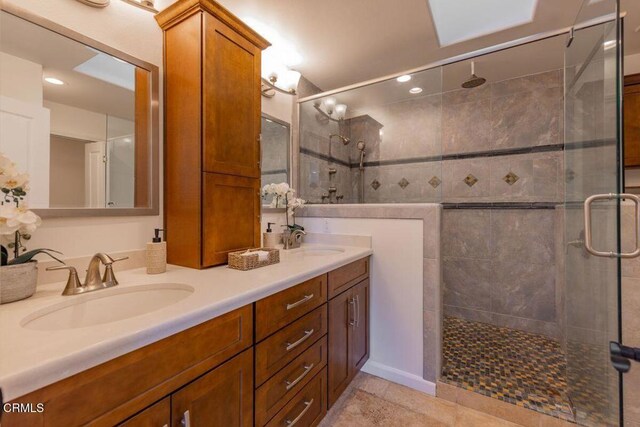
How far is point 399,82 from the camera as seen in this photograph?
226cm

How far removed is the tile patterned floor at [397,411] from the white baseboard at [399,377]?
32 mm

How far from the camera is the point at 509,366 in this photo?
74.4 inches

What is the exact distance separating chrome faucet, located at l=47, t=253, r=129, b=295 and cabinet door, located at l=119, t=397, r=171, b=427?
1.72 feet

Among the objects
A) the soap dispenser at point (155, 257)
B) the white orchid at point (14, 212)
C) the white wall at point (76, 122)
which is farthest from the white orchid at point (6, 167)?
the soap dispenser at point (155, 257)

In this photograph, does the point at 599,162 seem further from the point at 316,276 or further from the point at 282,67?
the point at 282,67

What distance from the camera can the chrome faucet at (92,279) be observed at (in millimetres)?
916

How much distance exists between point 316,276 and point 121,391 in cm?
83

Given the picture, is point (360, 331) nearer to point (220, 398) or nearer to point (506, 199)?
point (220, 398)

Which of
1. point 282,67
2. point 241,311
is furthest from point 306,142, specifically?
point 241,311

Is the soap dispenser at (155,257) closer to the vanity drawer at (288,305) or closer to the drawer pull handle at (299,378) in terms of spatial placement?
the vanity drawer at (288,305)

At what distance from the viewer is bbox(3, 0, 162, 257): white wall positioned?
1.01m

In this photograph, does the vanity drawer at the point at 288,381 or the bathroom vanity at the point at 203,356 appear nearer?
the bathroom vanity at the point at 203,356

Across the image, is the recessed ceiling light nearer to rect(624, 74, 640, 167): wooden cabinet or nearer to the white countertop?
the white countertop

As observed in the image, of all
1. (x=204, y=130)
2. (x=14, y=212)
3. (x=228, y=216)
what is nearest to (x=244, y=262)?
(x=228, y=216)
